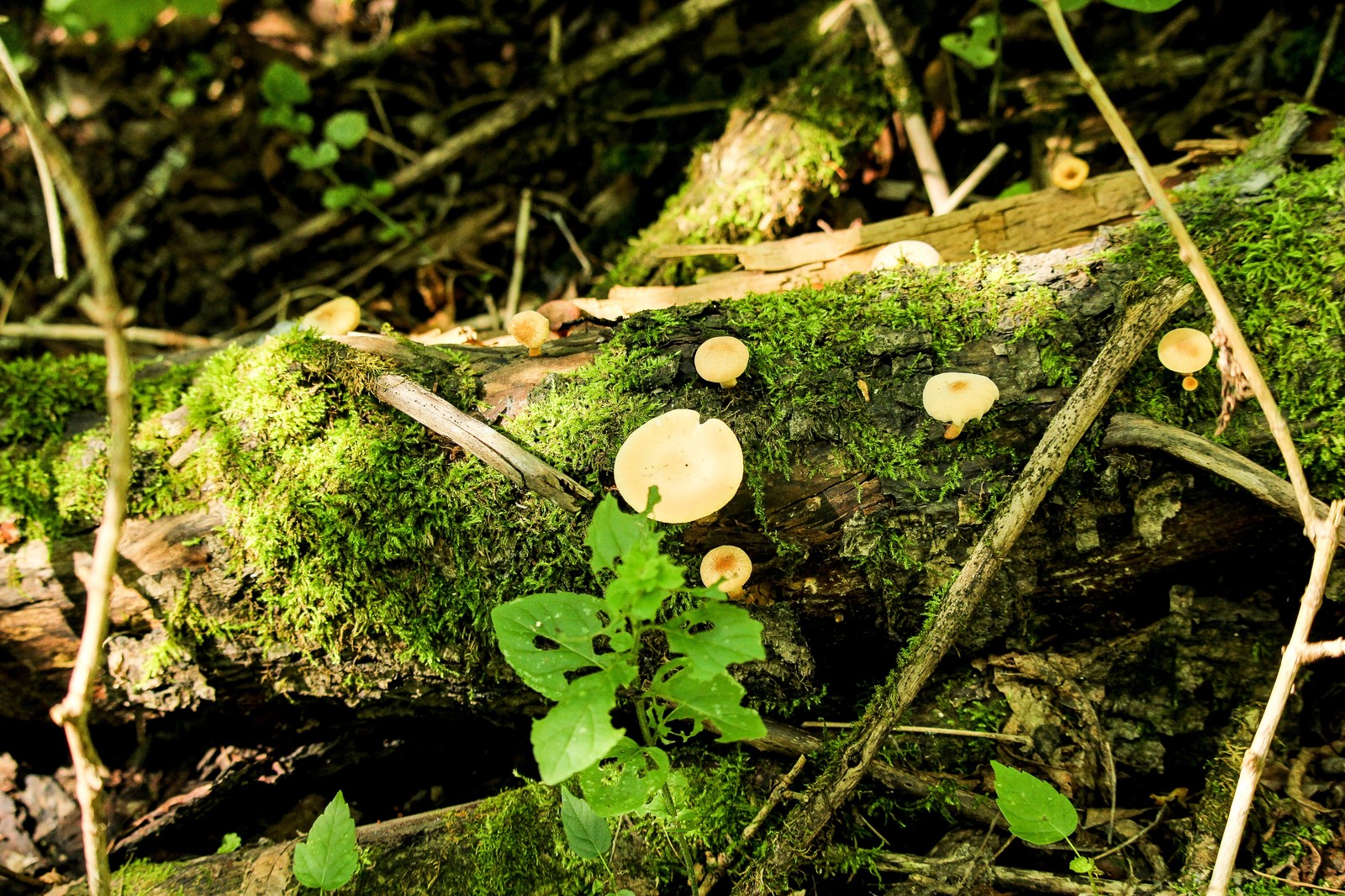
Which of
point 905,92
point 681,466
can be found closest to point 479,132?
point 905,92

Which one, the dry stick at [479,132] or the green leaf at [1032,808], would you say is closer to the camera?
the green leaf at [1032,808]

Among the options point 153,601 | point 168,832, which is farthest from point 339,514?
point 168,832

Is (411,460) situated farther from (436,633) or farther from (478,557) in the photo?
(436,633)

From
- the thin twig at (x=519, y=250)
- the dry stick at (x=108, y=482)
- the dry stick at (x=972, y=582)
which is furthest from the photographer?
the thin twig at (x=519, y=250)

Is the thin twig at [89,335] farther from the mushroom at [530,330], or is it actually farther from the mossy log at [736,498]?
the mushroom at [530,330]

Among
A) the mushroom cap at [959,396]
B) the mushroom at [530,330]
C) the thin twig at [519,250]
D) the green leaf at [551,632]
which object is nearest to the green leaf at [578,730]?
the green leaf at [551,632]

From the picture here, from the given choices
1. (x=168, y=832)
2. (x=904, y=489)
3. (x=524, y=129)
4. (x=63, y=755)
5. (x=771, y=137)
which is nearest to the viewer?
(x=904, y=489)

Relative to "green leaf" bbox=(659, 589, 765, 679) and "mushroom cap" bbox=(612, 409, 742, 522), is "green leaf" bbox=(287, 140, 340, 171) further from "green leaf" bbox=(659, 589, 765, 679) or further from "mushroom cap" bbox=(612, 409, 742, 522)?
"green leaf" bbox=(659, 589, 765, 679)
